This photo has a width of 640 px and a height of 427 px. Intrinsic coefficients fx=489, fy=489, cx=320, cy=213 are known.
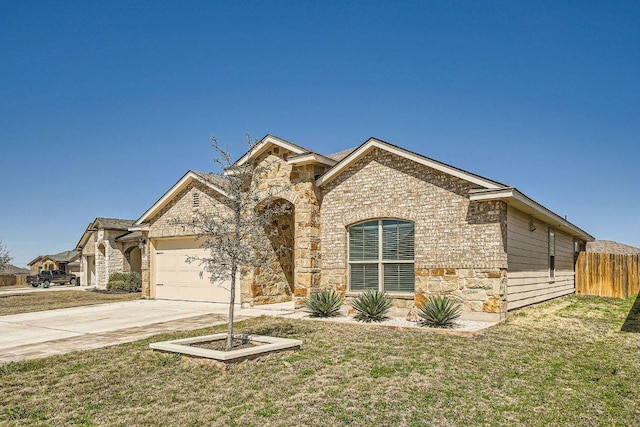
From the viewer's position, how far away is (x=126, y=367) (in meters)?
7.82

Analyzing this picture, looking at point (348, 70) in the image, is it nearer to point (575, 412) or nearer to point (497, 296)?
point (497, 296)

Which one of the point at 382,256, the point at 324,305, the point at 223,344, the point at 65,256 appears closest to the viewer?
the point at 223,344

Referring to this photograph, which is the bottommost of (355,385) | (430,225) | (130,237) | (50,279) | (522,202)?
(50,279)

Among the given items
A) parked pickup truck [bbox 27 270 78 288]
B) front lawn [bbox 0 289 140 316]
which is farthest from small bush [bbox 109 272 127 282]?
parked pickup truck [bbox 27 270 78 288]

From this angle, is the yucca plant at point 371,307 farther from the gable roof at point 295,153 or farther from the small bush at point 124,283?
the small bush at point 124,283

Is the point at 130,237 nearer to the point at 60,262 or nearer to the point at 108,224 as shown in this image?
the point at 108,224

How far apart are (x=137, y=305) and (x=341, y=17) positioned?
39.6 ft

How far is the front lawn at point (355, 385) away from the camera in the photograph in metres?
5.62

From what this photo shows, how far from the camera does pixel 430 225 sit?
513 inches

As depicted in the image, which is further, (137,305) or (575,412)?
(137,305)

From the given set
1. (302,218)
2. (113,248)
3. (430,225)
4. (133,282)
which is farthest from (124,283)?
(430,225)

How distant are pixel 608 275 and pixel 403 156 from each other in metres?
14.6

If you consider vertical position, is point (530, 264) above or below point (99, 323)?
above

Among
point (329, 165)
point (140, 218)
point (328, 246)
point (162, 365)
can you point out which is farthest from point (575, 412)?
point (140, 218)
